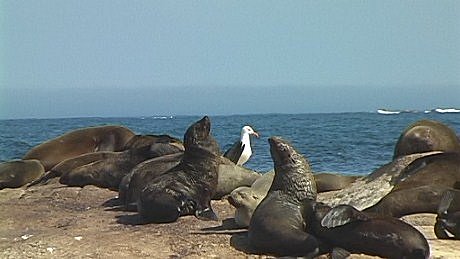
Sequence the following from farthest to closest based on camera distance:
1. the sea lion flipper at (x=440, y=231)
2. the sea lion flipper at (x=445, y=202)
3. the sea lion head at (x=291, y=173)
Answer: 1. the sea lion head at (x=291, y=173)
2. the sea lion flipper at (x=445, y=202)
3. the sea lion flipper at (x=440, y=231)

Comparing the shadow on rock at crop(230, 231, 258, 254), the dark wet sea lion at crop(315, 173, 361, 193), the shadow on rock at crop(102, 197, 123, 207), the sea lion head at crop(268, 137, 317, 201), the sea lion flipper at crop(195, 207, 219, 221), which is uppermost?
the sea lion head at crop(268, 137, 317, 201)

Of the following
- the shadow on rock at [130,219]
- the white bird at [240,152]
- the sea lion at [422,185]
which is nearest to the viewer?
the sea lion at [422,185]

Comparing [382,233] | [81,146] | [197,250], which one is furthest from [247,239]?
[81,146]

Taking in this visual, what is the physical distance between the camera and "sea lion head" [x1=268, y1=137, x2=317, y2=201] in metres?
6.94

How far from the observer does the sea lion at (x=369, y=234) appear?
590 cm

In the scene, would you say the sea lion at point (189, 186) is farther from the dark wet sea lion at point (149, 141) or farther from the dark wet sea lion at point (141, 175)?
the dark wet sea lion at point (149, 141)

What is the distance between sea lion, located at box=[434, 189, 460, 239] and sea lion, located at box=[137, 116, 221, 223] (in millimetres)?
Result: 2181

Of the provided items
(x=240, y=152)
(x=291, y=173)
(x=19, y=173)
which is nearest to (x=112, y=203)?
(x=19, y=173)

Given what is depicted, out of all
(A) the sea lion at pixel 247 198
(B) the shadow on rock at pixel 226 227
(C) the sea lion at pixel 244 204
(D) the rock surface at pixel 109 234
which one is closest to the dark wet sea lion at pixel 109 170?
(D) the rock surface at pixel 109 234

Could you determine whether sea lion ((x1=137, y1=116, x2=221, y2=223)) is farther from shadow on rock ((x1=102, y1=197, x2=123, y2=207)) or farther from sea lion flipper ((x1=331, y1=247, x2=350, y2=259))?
sea lion flipper ((x1=331, y1=247, x2=350, y2=259))

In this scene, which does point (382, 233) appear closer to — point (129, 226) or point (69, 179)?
point (129, 226)

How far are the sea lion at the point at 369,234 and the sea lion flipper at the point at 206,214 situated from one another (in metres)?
1.74

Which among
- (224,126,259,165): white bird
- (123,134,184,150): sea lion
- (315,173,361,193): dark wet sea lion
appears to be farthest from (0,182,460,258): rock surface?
(224,126,259,165): white bird

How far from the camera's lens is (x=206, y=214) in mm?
8008
